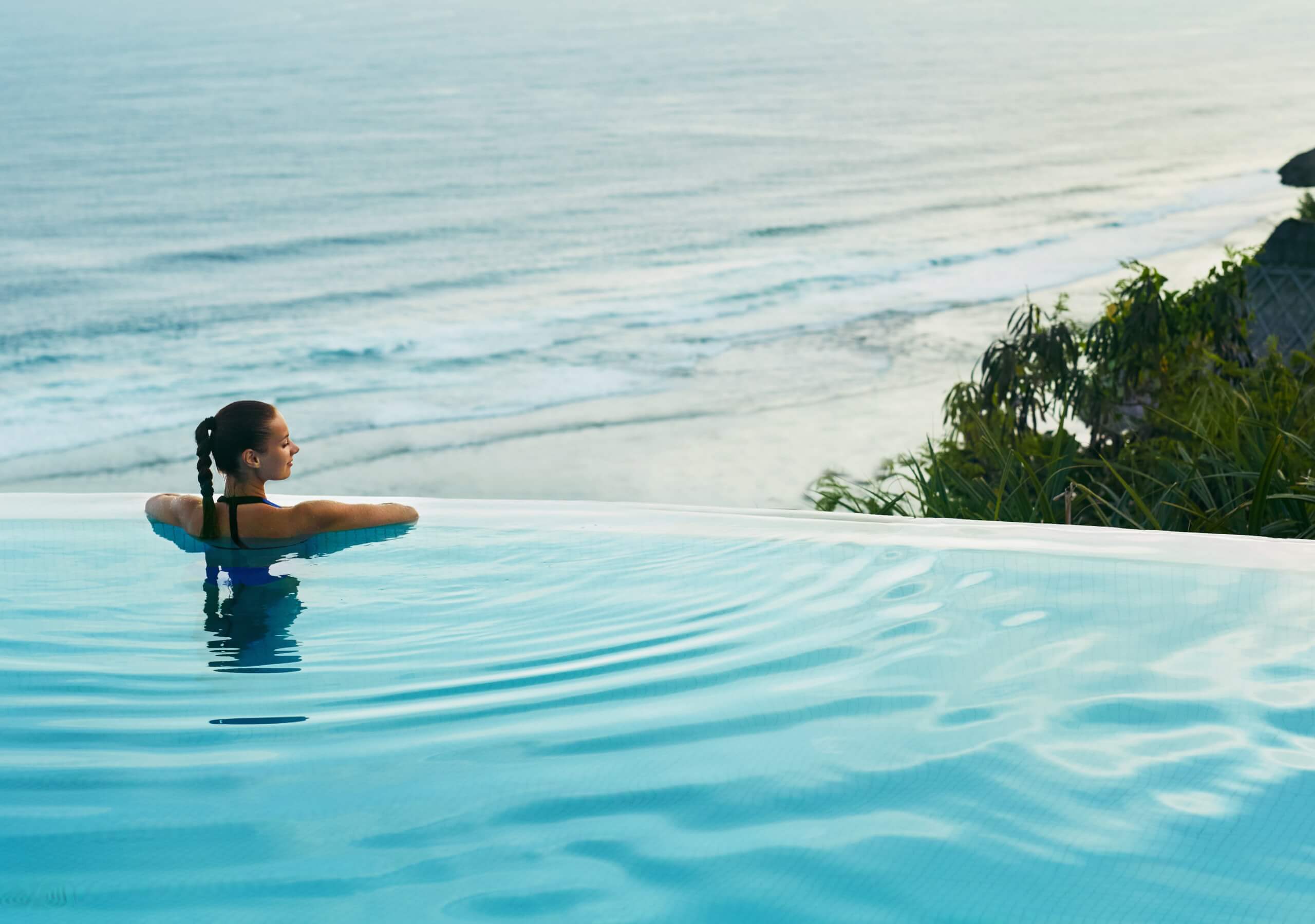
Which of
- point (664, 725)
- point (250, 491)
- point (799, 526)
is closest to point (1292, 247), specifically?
point (799, 526)

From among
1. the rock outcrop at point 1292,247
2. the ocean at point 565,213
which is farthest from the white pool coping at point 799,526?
the ocean at point 565,213

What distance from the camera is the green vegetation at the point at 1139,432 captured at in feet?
14.9

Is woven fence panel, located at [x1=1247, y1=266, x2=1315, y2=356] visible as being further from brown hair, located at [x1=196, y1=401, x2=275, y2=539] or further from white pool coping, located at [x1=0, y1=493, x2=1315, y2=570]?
brown hair, located at [x1=196, y1=401, x2=275, y2=539]

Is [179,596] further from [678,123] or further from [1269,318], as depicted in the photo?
[678,123]

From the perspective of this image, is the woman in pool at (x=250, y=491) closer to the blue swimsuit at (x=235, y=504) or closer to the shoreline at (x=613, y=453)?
the blue swimsuit at (x=235, y=504)

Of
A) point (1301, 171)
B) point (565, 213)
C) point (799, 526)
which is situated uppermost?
point (565, 213)

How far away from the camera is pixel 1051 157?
41094mm

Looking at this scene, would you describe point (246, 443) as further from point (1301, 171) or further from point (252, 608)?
point (1301, 171)

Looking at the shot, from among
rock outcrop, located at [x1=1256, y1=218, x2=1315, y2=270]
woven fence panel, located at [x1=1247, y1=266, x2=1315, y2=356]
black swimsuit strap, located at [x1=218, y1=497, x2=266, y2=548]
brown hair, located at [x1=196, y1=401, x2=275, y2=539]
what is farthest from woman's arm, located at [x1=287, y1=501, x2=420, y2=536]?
rock outcrop, located at [x1=1256, y1=218, x2=1315, y2=270]

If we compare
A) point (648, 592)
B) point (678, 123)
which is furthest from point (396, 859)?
point (678, 123)

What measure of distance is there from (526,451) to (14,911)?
12956 millimetres

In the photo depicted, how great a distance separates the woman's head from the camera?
332 centimetres

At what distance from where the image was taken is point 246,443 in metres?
3.33

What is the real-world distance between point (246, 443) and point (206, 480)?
0.16m
